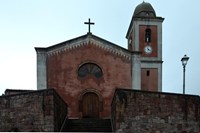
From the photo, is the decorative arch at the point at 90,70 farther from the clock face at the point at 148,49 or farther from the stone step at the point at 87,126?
the clock face at the point at 148,49

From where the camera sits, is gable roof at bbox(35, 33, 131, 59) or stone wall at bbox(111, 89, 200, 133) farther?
gable roof at bbox(35, 33, 131, 59)

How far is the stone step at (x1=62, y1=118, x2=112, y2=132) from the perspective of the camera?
1287 centimetres

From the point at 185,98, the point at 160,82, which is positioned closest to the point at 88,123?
the point at 185,98

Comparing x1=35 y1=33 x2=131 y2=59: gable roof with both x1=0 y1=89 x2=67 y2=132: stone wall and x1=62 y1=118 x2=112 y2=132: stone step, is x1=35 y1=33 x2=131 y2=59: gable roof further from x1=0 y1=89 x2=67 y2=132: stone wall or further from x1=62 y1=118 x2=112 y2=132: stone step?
x1=0 y1=89 x2=67 y2=132: stone wall

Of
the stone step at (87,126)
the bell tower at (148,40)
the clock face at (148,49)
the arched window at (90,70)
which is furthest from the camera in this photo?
the clock face at (148,49)

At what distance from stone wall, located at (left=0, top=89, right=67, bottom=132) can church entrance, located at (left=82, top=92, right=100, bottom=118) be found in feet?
23.4

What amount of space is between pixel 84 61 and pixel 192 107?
9.38 meters

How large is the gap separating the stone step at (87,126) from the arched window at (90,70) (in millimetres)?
5143

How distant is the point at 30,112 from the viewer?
10953mm

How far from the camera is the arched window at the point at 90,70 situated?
61.9 feet

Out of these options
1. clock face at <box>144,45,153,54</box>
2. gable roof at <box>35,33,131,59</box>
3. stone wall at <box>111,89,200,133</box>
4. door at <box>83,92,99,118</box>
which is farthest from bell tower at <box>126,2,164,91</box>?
stone wall at <box>111,89,200,133</box>

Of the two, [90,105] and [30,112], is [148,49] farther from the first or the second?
[30,112]

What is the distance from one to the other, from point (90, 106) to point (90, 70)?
110 inches

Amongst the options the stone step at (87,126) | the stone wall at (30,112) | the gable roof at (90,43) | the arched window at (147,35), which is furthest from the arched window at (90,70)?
the arched window at (147,35)
